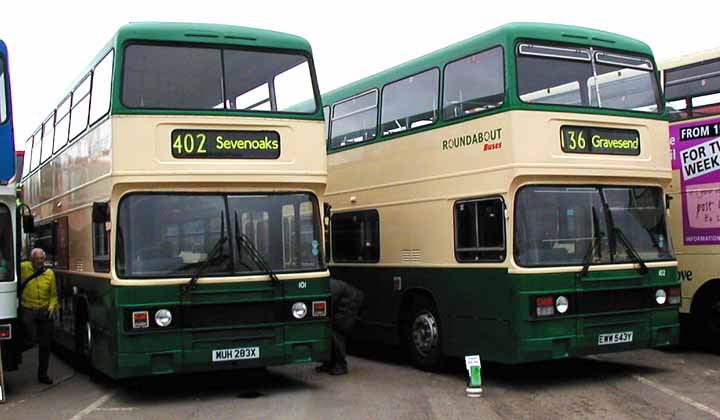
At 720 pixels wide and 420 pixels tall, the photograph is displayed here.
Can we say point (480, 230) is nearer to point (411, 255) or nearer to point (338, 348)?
point (411, 255)

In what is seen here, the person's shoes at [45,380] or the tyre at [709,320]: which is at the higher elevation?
the tyre at [709,320]

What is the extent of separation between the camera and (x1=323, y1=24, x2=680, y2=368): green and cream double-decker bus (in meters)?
10.8

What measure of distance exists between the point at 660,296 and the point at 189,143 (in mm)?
6257

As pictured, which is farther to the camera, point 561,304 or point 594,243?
point 594,243

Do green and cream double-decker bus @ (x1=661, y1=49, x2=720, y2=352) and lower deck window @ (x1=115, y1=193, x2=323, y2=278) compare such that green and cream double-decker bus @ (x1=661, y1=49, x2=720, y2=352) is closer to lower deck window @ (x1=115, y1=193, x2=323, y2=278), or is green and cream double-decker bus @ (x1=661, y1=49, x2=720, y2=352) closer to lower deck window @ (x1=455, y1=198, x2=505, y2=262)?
lower deck window @ (x1=455, y1=198, x2=505, y2=262)

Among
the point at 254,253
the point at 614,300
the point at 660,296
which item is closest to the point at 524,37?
the point at 614,300

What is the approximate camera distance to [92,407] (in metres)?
10.4

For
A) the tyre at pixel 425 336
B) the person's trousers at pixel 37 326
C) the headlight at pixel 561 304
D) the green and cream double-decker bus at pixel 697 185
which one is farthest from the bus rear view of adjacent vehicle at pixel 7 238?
the green and cream double-decker bus at pixel 697 185

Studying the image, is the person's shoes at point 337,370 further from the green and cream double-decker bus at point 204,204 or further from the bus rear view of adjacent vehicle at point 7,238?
the bus rear view of adjacent vehicle at point 7,238

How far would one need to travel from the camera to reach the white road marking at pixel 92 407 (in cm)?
982

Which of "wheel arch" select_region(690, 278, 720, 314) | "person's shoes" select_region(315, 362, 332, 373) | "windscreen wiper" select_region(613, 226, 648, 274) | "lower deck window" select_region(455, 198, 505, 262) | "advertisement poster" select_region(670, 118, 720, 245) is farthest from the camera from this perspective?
"wheel arch" select_region(690, 278, 720, 314)

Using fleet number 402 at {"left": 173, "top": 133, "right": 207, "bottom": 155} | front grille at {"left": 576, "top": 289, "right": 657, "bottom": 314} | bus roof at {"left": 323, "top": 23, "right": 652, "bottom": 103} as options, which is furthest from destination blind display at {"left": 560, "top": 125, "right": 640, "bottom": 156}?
fleet number 402 at {"left": 173, "top": 133, "right": 207, "bottom": 155}

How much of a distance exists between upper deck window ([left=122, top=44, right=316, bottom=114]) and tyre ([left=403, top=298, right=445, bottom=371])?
3447 mm

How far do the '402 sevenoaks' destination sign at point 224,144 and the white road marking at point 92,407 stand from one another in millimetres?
3055
